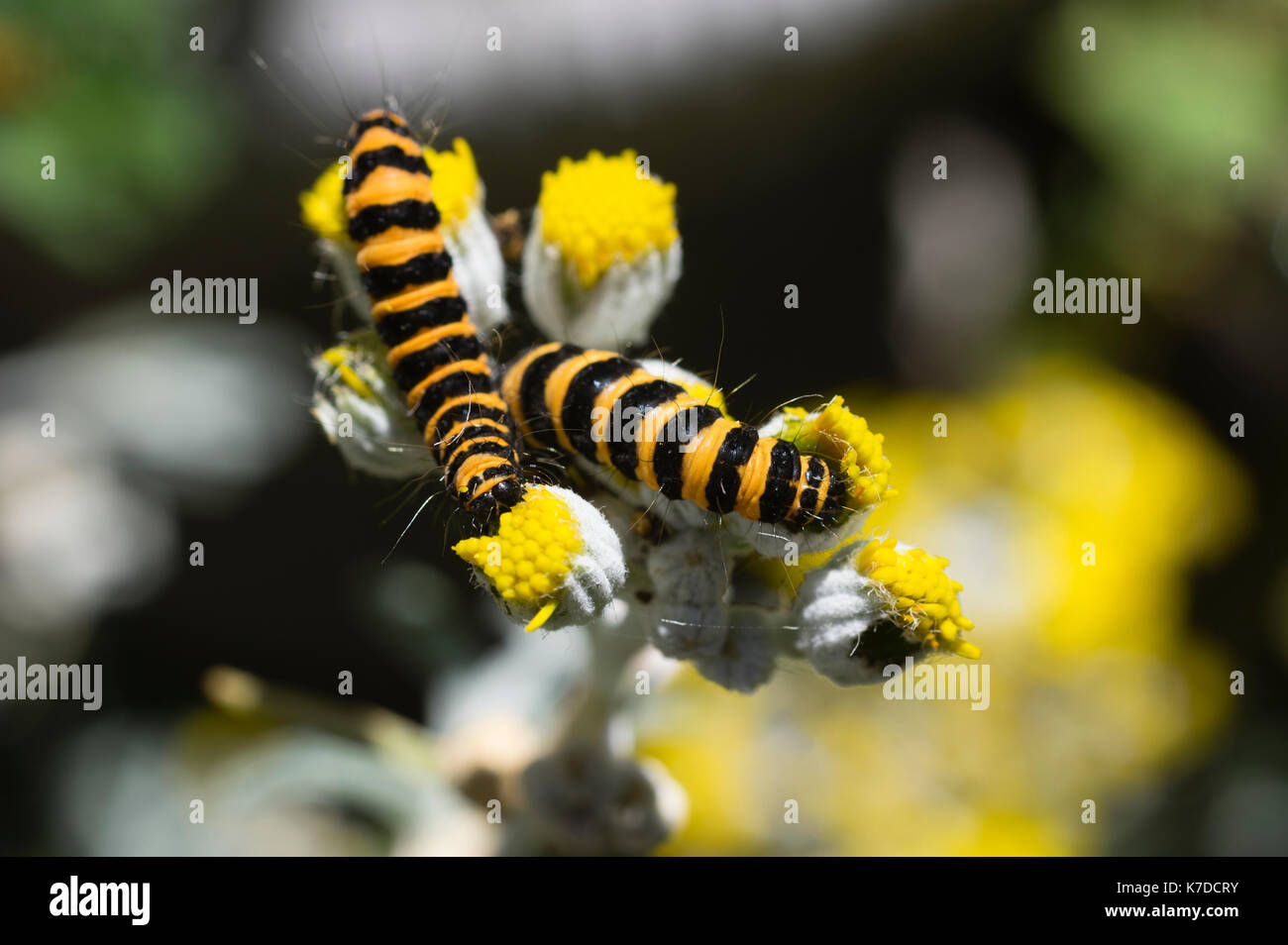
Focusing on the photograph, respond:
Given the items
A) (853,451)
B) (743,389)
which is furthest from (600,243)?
(853,451)

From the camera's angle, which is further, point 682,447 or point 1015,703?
point 1015,703

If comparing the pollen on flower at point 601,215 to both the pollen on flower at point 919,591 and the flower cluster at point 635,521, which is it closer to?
the flower cluster at point 635,521

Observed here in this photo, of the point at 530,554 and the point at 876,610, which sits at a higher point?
the point at 530,554

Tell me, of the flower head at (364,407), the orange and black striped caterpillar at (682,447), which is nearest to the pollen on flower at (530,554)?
the orange and black striped caterpillar at (682,447)

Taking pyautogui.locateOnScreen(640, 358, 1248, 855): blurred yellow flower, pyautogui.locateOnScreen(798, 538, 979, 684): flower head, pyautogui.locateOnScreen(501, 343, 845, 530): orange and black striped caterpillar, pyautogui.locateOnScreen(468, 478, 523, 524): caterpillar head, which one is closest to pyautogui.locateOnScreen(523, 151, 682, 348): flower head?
pyautogui.locateOnScreen(501, 343, 845, 530): orange and black striped caterpillar

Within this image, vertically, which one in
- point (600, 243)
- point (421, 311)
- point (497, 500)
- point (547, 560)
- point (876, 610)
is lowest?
point (876, 610)

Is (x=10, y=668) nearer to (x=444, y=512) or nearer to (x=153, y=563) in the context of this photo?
(x=153, y=563)

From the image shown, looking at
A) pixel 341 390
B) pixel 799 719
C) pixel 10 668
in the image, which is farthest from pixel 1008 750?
pixel 10 668

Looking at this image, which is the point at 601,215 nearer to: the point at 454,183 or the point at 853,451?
the point at 454,183
